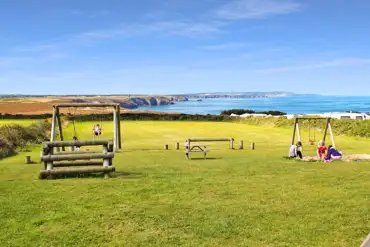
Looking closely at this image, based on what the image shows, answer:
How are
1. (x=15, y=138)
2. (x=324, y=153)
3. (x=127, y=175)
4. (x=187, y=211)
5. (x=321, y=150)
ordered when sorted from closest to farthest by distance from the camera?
(x=187, y=211) → (x=127, y=175) → (x=321, y=150) → (x=324, y=153) → (x=15, y=138)

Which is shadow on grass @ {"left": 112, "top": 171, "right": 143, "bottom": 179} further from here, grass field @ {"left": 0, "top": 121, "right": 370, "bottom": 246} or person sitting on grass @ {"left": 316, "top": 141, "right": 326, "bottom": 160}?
person sitting on grass @ {"left": 316, "top": 141, "right": 326, "bottom": 160}

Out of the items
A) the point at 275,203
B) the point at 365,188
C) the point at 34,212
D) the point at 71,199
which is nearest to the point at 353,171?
the point at 365,188

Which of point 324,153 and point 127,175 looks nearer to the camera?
point 127,175

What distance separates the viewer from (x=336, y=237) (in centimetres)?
908

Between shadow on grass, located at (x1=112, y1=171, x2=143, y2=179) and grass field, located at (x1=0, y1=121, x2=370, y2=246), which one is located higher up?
grass field, located at (x1=0, y1=121, x2=370, y2=246)

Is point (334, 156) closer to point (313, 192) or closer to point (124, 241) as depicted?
point (313, 192)

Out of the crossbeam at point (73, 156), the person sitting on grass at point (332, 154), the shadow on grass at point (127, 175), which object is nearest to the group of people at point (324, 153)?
the person sitting on grass at point (332, 154)

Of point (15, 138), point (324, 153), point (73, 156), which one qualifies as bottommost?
point (324, 153)

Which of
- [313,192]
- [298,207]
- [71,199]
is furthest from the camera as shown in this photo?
[313,192]

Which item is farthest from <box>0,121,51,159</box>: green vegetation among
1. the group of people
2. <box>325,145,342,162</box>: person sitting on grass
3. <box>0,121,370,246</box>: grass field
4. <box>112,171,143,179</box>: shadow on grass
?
<box>325,145,342,162</box>: person sitting on grass

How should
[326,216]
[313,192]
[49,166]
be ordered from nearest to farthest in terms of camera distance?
1. [326,216]
2. [313,192]
3. [49,166]

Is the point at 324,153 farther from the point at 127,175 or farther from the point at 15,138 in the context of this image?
the point at 15,138

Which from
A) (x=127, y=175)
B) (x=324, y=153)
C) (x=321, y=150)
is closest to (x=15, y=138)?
(x=127, y=175)

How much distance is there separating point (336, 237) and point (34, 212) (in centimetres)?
796
